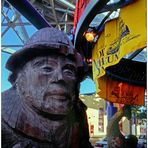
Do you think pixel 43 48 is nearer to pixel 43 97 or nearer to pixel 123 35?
pixel 43 97

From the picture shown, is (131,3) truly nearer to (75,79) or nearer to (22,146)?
(75,79)

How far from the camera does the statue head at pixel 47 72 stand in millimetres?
2428

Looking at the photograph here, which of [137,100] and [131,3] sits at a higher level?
[131,3]

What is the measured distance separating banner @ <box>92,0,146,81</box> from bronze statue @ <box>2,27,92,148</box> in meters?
1.90

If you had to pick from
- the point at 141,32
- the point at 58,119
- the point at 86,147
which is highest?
the point at 141,32

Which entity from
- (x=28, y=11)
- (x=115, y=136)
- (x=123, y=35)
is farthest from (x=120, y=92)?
(x=123, y=35)

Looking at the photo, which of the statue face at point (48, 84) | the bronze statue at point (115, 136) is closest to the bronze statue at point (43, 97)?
the statue face at point (48, 84)

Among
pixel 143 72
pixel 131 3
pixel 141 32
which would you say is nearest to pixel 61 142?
pixel 141 32

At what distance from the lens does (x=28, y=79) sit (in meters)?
2.50

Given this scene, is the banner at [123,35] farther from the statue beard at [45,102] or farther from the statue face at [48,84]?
the statue beard at [45,102]

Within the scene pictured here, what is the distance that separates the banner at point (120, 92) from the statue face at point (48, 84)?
15.1 feet

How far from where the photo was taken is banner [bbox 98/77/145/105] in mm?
7328

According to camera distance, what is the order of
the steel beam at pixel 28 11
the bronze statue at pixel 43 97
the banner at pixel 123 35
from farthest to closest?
the steel beam at pixel 28 11, the banner at pixel 123 35, the bronze statue at pixel 43 97

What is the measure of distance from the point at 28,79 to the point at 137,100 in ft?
19.2
